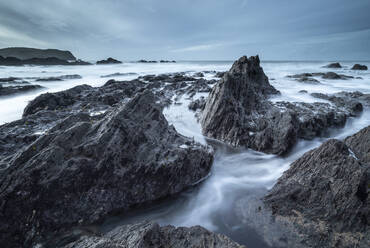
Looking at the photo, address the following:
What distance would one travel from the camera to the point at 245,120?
33.0ft

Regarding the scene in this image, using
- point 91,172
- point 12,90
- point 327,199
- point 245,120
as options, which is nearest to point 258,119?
point 245,120

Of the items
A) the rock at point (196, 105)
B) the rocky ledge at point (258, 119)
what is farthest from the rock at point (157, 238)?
the rock at point (196, 105)

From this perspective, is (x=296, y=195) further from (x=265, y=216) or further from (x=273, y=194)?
(x=265, y=216)

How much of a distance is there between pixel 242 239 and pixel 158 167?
3059 millimetres

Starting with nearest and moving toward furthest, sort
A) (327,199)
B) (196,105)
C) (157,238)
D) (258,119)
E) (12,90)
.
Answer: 1. (157,238)
2. (327,199)
3. (258,119)
4. (196,105)
5. (12,90)

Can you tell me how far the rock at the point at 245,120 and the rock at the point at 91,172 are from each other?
3.39m

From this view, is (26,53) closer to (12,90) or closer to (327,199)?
(12,90)

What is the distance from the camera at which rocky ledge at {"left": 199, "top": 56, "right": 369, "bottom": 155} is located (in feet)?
29.0

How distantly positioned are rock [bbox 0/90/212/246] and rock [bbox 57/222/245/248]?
1204 millimetres

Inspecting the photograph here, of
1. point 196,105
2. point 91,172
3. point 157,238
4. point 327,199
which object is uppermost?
point 196,105

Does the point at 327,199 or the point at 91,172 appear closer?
the point at 327,199

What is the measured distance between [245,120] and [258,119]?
0.71m

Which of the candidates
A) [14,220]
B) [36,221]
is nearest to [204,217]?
[36,221]

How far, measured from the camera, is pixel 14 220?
13.6 feet
